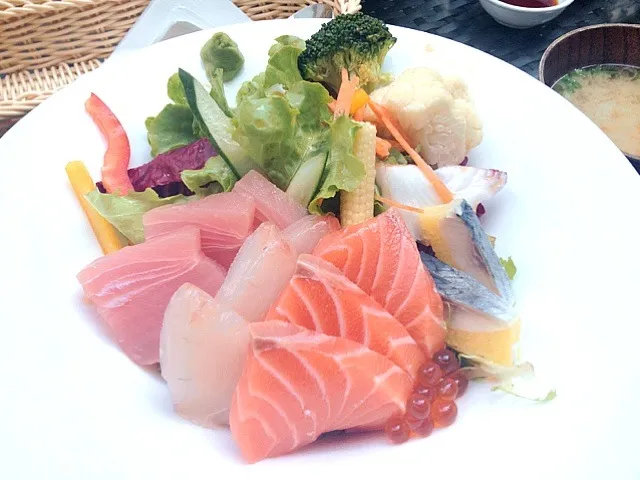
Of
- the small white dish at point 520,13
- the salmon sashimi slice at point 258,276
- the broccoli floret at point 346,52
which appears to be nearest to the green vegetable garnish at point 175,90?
the broccoli floret at point 346,52

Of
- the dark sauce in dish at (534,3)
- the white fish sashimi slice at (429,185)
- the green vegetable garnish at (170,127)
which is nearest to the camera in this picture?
the white fish sashimi slice at (429,185)

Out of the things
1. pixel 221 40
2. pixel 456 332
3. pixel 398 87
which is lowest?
pixel 456 332

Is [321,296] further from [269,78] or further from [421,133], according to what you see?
[269,78]

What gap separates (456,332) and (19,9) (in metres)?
2.34

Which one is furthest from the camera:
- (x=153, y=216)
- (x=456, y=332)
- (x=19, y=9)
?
(x=19, y=9)

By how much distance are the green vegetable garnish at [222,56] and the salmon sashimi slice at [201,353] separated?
107cm

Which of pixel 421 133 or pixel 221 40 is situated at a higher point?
pixel 221 40

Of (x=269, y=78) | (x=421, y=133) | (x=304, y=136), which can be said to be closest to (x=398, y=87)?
(x=421, y=133)

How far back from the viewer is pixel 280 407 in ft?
4.56

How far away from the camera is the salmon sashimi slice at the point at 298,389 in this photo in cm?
137

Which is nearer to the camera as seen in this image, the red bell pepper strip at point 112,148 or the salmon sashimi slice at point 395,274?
the salmon sashimi slice at point 395,274

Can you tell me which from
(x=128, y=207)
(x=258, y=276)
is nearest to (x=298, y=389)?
(x=258, y=276)

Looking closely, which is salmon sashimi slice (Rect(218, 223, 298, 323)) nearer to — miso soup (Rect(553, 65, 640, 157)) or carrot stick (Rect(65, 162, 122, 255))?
carrot stick (Rect(65, 162, 122, 255))

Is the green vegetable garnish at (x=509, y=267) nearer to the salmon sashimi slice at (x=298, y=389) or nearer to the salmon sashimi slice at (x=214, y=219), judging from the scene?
the salmon sashimi slice at (x=298, y=389)
